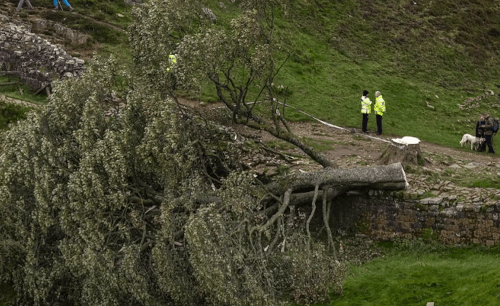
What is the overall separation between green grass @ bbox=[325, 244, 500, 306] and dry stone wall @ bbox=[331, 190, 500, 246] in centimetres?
62

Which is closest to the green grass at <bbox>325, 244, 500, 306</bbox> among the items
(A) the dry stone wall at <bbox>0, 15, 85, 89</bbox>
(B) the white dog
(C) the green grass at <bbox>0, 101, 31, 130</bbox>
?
(B) the white dog

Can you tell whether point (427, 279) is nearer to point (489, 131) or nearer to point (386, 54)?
point (489, 131)

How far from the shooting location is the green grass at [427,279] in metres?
20.0

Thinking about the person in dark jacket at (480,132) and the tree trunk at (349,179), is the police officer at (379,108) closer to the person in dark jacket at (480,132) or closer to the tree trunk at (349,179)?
the person in dark jacket at (480,132)

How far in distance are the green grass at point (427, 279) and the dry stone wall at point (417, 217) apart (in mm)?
619

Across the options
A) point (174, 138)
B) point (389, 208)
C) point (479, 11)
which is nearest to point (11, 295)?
point (174, 138)

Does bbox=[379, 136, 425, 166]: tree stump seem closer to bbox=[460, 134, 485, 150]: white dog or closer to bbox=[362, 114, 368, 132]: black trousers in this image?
bbox=[362, 114, 368, 132]: black trousers

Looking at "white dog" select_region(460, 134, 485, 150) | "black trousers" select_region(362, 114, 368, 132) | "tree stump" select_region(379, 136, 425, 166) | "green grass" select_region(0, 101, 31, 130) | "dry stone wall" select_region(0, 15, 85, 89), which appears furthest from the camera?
"black trousers" select_region(362, 114, 368, 132)

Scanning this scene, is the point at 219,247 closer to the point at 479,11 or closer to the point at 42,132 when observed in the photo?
the point at 42,132

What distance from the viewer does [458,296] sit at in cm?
2002

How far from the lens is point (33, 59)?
37.8m

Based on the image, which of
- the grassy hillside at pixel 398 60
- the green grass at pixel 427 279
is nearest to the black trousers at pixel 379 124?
the grassy hillside at pixel 398 60

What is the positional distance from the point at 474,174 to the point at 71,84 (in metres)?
18.7

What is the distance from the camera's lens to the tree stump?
30.6m
